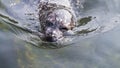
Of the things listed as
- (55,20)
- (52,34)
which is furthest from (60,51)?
(55,20)

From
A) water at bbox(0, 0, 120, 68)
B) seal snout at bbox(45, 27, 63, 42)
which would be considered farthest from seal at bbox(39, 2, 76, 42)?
water at bbox(0, 0, 120, 68)

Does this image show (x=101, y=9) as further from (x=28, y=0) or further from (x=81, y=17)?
(x=28, y=0)

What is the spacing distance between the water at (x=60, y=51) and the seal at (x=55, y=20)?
1.10ft

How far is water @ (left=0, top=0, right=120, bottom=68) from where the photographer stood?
6.25 metres

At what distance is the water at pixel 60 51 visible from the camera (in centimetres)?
625

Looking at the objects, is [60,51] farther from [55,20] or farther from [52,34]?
[55,20]

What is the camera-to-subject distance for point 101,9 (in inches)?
341

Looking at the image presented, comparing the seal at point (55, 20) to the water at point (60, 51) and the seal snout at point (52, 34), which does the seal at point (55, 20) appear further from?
the water at point (60, 51)

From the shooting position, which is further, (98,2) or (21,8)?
(98,2)

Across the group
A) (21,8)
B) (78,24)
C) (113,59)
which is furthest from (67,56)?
(21,8)

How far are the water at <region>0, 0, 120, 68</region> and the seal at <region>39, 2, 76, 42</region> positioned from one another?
0.33 m

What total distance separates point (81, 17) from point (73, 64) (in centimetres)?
214

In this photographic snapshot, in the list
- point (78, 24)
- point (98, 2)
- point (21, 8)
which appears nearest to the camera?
point (78, 24)

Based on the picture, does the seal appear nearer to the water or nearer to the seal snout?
the seal snout
